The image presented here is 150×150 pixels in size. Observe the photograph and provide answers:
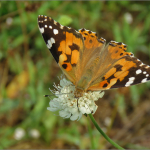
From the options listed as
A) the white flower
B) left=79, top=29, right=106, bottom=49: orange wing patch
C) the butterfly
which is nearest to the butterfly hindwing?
the butterfly

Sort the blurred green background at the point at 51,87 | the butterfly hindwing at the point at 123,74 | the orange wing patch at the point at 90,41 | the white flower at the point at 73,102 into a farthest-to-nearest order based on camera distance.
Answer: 1. the blurred green background at the point at 51,87
2. the orange wing patch at the point at 90,41
3. the white flower at the point at 73,102
4. the butterfly hindwing at the point at 123,74

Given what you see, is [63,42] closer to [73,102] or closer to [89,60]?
[89,60]

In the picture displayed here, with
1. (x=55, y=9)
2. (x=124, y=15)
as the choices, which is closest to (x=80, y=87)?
(x=55, y=9)

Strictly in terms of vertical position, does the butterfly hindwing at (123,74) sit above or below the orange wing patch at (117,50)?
below


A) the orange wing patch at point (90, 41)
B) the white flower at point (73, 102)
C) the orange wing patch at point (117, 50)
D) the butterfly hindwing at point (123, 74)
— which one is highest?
the orange wing patch at point (90, 41)

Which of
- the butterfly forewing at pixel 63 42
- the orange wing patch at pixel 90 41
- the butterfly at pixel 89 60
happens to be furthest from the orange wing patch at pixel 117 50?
the butterfly forewing at pixel 63 42

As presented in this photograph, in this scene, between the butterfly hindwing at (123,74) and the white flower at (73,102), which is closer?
the butterfly hindwing at (123,74)

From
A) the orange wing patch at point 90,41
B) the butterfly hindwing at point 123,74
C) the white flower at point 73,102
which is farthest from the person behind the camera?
the orange wing patch at point 90,41

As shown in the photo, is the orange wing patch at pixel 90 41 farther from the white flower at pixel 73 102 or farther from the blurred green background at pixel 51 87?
the blurred green background at pixel 51 87

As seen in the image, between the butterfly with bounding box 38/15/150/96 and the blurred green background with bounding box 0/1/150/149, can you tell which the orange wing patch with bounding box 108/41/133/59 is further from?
the blurred green background with bounding box 0/1/150/149

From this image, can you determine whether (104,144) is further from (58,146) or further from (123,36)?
(123,36)
